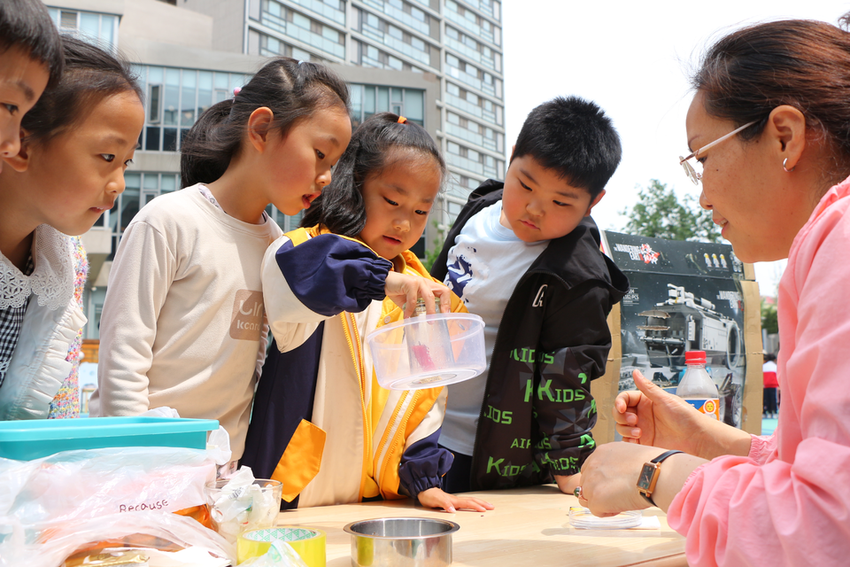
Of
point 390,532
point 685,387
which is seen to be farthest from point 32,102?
point 685,387

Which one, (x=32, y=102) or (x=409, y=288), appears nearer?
(x=32, y=102)

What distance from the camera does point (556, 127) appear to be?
1921mm

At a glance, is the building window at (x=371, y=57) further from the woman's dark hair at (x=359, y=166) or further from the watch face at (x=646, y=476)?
the watch face at (x=646, y=476)

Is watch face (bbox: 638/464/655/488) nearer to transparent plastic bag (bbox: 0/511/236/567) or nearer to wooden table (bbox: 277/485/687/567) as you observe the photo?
wooden table (bbox: 277/485/687/567)

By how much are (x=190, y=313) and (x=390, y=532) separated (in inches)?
28.8

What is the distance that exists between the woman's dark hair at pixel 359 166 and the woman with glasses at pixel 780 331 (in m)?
0.78

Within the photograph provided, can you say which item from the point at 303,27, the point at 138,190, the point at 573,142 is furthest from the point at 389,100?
the point at 573,142

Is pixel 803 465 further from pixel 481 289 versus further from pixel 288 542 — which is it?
pixel 481 289

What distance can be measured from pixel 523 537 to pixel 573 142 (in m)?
1.18

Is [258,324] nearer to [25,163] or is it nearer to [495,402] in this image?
[25,163]

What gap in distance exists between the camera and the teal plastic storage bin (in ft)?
2.67

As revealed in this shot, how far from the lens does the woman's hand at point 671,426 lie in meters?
1.38

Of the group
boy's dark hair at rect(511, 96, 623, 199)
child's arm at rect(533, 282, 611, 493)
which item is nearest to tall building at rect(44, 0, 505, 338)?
boy's dark hair at rect(511, 96, 623, 199)

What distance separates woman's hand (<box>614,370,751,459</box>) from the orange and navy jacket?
47cm
